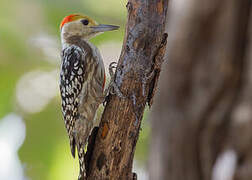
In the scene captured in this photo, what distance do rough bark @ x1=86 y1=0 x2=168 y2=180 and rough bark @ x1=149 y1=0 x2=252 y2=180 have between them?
2143mm

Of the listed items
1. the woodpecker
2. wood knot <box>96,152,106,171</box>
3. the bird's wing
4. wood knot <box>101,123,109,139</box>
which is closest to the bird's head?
the woodpecker

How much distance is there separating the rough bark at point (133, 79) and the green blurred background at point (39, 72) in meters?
3.02

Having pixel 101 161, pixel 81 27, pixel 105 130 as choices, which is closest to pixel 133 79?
pixel 105 130

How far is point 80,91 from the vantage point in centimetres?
441

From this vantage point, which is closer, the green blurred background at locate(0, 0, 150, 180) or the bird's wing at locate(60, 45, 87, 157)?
the bird's wing at locate(60, 45, 87, 157)

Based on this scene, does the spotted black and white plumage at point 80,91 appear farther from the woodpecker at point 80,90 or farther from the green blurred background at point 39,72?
the green blurred background at point 39,72

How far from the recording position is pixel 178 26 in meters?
5.93

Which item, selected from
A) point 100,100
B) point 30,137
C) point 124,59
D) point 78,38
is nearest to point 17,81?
point 30,137

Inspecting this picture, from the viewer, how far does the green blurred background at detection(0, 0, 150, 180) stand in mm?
6477

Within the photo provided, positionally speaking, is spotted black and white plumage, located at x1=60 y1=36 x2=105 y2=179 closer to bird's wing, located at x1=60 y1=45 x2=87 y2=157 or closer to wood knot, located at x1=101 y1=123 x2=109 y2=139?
bird's wing, located at x1=60 y1=45 x2=87 y2=157

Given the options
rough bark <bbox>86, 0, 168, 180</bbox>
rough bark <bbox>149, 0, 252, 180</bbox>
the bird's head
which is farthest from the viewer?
rough bark <bbox>149, 0, 252, 180</bbox>

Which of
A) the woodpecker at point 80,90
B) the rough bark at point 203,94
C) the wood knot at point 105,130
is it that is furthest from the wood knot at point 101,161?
the rough bark at point 203,94

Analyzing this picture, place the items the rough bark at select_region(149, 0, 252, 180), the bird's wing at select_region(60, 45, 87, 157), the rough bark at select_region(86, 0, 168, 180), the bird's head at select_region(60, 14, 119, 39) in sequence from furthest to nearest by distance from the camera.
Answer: the rough bark at select_region(149, 0, 252, 180), the bird's head at select_region(60, 14, 119, 39), the bird's wing at select_region(60, 45, 87, 157), the rough bark at select_region(86, 0, 168, 180)

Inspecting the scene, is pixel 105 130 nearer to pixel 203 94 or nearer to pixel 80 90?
pixel 80 90
